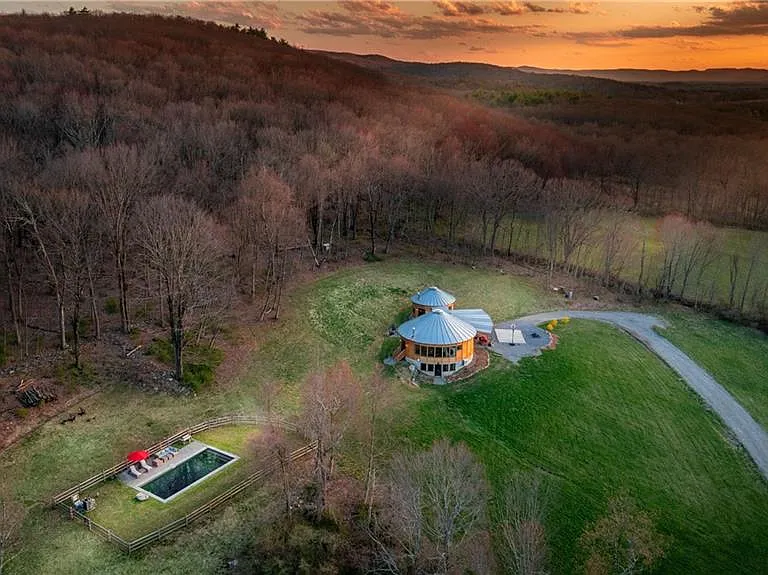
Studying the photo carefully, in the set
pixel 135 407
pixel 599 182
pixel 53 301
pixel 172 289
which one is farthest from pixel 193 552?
pixel 599 182

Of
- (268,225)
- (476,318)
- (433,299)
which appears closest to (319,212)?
(268,225)

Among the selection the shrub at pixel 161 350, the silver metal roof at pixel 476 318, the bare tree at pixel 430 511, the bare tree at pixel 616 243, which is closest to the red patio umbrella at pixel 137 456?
the shrub at pixel 161 350

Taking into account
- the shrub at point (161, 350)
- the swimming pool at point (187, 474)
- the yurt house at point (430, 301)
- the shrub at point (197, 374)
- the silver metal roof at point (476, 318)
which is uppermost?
the yurt house at point (430, 301)

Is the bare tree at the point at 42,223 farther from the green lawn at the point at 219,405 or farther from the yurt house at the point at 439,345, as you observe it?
the yurt house at the point at 439,345

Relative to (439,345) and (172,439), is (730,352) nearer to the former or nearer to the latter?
(439,345)

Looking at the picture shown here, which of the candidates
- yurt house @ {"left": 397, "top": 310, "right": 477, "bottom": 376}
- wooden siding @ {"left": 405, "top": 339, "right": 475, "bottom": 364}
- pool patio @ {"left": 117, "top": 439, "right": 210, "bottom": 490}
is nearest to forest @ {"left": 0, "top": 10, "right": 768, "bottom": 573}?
wooden siding @ {"left": 405, "top": 339, "right": 475, "bottom": 364}

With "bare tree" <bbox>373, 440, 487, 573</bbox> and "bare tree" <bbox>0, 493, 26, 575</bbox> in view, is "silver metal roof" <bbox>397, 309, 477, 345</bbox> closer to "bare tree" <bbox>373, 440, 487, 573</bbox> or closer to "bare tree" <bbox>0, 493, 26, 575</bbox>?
"bare tree" <bbox>373, 440, 487, 573</bbox>
